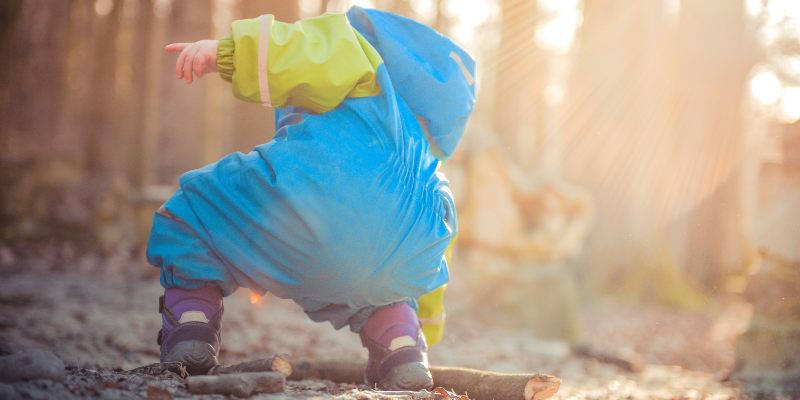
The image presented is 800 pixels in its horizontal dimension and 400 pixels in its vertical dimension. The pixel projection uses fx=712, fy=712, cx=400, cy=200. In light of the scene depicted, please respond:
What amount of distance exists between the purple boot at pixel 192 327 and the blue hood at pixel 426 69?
3.23 feet

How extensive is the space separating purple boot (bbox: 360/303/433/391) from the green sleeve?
2.64ft

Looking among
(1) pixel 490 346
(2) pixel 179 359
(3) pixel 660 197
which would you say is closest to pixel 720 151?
(3) pixel 660 197

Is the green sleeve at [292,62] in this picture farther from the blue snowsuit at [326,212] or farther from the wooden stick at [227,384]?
the wooden stick at [227,384]

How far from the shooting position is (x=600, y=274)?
10.4 meters

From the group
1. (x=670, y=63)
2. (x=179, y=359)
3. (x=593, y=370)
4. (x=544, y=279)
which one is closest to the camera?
(x=179, y=359)

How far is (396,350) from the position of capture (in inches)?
99.0

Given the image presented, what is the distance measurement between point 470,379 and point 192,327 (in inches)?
39.0

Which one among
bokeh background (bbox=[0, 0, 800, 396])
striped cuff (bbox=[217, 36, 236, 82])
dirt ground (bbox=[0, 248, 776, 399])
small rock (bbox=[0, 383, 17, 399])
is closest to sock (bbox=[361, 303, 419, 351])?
dirt ground (bbox=[0, 248, 776, 399])

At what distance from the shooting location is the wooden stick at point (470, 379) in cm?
237

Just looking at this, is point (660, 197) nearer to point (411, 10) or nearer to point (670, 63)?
point (670, 63)

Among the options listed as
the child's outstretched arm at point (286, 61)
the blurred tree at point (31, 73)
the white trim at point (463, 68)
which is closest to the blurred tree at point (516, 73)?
the white trim at point (463, 68)

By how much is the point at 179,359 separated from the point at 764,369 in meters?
3.77

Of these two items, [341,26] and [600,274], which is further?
[600,274]

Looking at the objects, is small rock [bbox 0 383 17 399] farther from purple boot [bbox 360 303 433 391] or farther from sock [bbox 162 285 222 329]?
purple boot [bbox 360 303 433 391]
